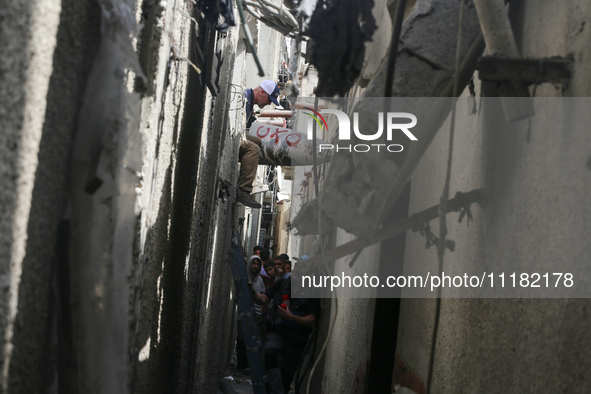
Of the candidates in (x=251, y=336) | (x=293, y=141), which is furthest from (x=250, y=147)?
(x=251, y=336)

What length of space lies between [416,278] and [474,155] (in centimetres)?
141

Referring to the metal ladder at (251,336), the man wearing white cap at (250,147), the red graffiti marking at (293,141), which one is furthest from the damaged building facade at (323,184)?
the red graffiti marking at (293,141)

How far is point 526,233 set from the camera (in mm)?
2230

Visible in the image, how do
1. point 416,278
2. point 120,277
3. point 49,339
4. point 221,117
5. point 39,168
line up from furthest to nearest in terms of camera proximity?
1. point 221,117
2. point 416,278
3. point 120,277
4. point 49,339
5. point 39,168

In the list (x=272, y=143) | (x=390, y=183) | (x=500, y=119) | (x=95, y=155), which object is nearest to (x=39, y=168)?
(x=95, y=155)

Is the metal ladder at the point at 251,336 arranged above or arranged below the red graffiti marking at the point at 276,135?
below

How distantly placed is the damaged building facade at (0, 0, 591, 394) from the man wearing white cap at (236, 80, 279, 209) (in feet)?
17.2

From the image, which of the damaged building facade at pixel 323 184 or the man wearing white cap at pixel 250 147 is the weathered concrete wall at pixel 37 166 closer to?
the damaged building facade at pixel 323 184

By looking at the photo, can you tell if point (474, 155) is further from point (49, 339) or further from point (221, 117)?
point (221, 117)

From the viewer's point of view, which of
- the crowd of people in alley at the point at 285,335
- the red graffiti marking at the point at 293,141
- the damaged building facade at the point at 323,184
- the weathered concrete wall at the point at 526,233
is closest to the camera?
the damaged building facade at the point at 323,184

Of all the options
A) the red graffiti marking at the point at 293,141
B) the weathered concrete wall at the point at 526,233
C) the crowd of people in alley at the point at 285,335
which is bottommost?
the crowd of people in alley at the point at 285,335

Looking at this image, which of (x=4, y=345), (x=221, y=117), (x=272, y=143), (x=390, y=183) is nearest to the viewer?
(x=4, y=345)

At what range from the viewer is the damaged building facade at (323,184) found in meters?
1.58

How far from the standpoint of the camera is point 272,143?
31.3 ft
